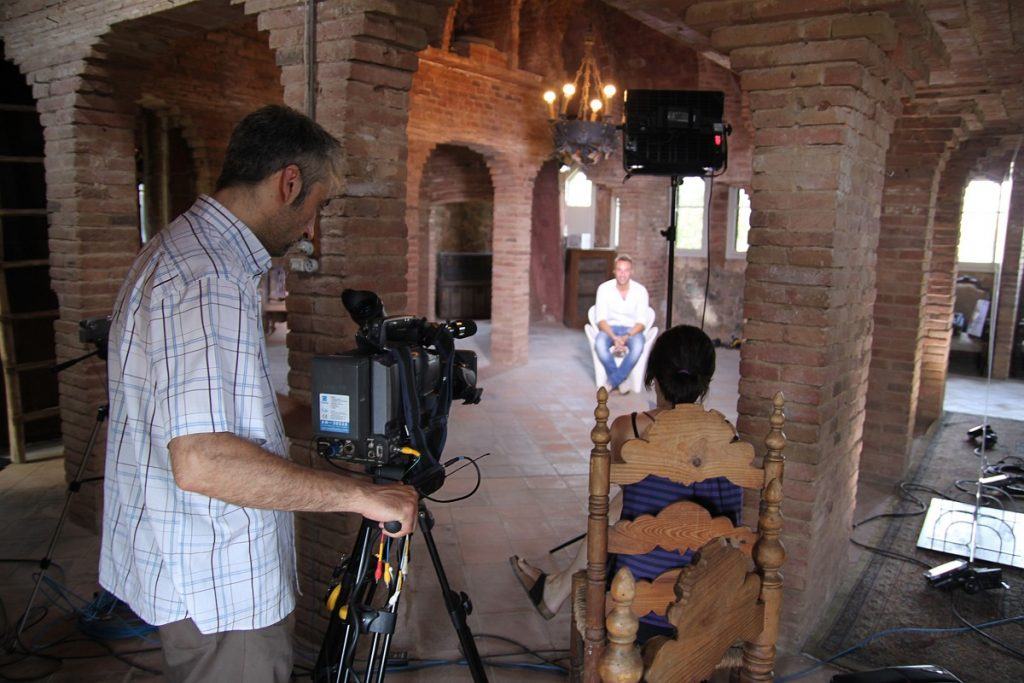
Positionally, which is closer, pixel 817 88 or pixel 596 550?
pixel 596 550

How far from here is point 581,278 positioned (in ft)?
43.1

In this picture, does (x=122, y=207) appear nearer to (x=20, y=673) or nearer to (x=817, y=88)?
(x=20, y=673)

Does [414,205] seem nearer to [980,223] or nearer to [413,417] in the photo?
[413,417]

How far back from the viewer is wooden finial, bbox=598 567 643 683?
1.32 meters

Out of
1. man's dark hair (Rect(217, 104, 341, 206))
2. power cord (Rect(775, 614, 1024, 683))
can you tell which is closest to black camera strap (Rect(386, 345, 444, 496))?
man's dark hair (Rect(217, 104, 341, 206))

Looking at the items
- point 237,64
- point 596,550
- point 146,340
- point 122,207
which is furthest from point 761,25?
point 237,64

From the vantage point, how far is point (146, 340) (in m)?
1.58

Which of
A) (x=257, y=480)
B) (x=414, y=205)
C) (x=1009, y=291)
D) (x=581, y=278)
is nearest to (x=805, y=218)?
(x=257, y=480)

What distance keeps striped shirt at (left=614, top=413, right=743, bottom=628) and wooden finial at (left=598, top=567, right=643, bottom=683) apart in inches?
29.9

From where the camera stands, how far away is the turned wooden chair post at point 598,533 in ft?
6.10

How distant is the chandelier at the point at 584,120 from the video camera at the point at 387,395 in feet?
24.9

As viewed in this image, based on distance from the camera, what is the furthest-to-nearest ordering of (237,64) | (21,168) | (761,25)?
(237,64) → (21,168) → (761,25)

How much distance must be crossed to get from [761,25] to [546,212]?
32.6ft

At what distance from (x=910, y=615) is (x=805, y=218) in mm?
2159
